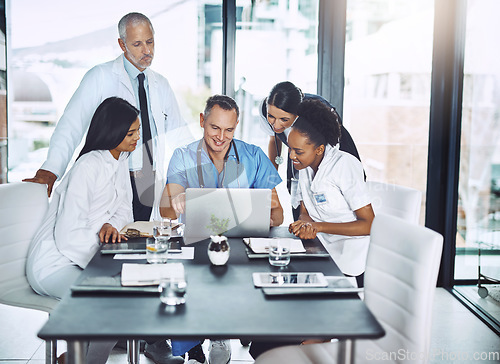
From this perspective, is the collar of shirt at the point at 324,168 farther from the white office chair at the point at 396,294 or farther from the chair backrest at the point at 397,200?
the white office chair at the point at 396,294

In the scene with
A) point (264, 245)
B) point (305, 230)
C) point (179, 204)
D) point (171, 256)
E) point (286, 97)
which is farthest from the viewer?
point (286, 97)

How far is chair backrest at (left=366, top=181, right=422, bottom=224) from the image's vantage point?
282 centimetres

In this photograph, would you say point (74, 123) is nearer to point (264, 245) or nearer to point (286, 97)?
point (286, 97)

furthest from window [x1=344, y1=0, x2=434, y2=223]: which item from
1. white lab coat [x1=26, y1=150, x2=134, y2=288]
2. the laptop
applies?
white lab coat [x1=26, y1=150, x2=134, y2=288]

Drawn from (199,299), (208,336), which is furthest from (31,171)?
(208,336)

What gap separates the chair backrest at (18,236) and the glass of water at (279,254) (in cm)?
107

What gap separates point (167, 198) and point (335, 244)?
1.09 meters

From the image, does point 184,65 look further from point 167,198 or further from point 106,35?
point 167,198

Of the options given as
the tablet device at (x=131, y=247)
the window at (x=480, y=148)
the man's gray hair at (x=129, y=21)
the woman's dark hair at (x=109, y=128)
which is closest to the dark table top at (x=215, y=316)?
the tablet device at (x=131, y=247)

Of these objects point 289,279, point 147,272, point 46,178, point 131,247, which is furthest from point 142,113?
point 289,279

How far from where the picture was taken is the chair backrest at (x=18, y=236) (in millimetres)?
2451

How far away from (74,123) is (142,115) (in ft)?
1.45

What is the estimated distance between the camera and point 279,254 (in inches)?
79.2

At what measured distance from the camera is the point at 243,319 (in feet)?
4.88
